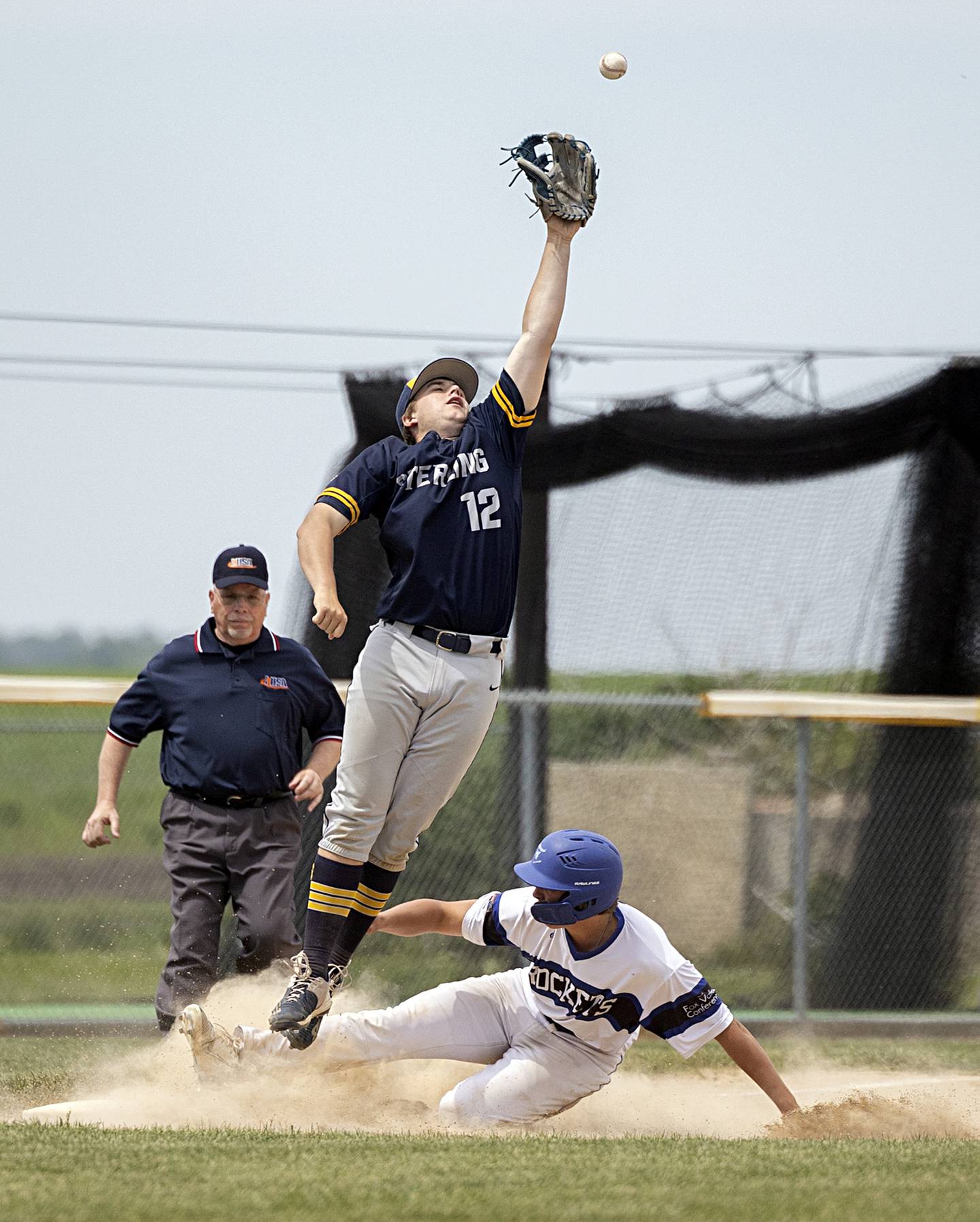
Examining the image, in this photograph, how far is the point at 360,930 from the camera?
465cm

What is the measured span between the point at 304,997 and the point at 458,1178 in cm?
133

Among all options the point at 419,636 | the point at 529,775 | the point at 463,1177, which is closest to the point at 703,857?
the point at 529,775

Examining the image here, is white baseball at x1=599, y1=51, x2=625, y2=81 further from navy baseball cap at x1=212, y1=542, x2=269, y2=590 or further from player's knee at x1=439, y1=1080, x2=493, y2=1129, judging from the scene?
player's knee at x1=439, y1=1080, x2=493, y2=1129

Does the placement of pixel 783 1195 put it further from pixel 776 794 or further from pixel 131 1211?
pixel 776 794

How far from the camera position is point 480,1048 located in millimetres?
5113

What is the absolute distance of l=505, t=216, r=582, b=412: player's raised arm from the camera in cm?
452

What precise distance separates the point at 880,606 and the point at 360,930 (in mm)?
4793

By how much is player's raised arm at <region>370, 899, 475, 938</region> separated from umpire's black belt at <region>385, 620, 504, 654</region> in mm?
1011

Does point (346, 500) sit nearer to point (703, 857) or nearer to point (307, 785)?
point (307, 785)

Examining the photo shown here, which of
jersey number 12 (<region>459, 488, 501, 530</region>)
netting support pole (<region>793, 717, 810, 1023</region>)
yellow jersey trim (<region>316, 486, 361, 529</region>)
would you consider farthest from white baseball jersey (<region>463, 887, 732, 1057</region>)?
netting support pole (<region>793, 717, 810, 1023</region>)

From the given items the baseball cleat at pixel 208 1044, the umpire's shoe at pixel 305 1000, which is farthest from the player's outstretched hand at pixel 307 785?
the baseball cleat at pixel 208 1044

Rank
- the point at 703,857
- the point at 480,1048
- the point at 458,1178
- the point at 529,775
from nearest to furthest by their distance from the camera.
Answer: the point at 458,1178 → the point at 480,1048 → the point at 529,775 → the point at 703,857

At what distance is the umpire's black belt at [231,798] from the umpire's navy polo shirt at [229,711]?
0.07 feet

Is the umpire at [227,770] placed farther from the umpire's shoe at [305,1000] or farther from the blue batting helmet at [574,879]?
the blue batting helmet at [574,879]
